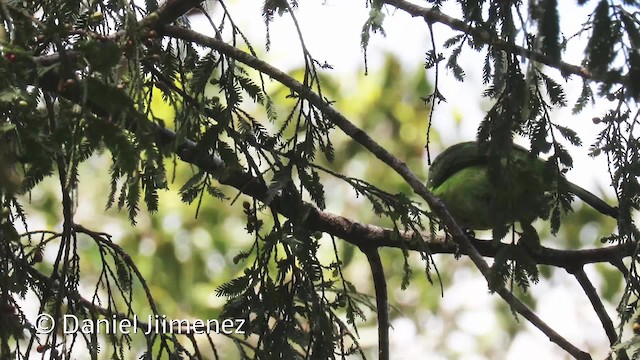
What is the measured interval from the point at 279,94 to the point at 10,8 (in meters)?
3.98

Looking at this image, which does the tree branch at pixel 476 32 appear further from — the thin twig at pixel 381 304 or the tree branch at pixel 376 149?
the thin twig at pixel 381 304

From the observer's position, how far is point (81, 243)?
541 centimetres

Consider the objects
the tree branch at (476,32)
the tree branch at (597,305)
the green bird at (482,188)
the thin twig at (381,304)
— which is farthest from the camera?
the thin twig at (381,304)

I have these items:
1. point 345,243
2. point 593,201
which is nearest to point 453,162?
point 593,201

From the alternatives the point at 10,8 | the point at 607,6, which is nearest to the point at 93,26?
the point at 10,8

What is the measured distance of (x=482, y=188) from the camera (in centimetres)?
267

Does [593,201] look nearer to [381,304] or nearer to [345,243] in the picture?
[381,304]

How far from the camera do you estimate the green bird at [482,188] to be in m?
1.58

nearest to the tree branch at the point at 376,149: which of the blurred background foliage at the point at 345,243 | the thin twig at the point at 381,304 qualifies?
the thin twig at the point at 381,304

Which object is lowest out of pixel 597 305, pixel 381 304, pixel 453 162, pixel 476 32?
pixel 597 305

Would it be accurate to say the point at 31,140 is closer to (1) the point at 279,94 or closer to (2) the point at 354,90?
(1) the point at 279,94

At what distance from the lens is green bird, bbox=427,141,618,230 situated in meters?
1.58

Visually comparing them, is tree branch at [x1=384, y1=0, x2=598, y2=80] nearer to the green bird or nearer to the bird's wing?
the green bird

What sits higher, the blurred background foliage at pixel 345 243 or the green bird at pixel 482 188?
the blurred background foliage at pixel 345 243
